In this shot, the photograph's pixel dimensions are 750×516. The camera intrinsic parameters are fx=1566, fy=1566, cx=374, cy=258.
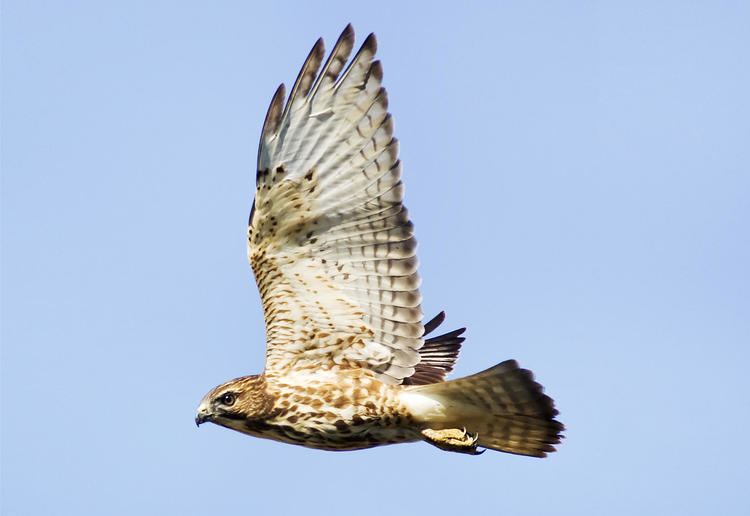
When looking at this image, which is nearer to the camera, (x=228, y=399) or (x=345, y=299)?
(x=228, y=399)

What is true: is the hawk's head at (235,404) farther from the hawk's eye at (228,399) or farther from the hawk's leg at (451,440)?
the hawk's leg at (451,440)

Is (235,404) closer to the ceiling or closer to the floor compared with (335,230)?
closer to the floor

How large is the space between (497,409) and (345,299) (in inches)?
46.6

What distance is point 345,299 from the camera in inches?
388

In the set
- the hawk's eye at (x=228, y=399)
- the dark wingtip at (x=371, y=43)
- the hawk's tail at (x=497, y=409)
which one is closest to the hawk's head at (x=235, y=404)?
the hawk's eye at (x=228, y=399)

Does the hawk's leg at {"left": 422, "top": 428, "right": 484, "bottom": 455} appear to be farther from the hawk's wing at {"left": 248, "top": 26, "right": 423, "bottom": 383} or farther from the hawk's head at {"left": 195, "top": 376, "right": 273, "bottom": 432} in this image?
the hawk's head at {"left": 195, "top": 376, "right": 273, "bottom": 432}

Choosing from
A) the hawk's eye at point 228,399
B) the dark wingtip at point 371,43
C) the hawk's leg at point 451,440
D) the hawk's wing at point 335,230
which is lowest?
the hawk's leg at point 451,440

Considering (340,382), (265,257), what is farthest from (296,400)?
(265,257)

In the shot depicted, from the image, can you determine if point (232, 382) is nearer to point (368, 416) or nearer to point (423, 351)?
point (368, 416)

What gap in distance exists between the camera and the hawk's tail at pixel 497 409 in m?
9.41

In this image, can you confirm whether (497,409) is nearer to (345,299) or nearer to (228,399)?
(345,299)

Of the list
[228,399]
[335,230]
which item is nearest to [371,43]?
[335,230]

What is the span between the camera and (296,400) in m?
9.60

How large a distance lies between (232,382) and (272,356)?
1.15ft
